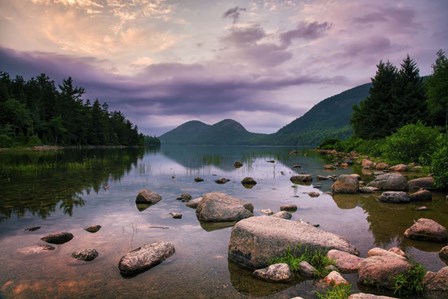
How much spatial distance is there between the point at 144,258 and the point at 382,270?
6143 mm

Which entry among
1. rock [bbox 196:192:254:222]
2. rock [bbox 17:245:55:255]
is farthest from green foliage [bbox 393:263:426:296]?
rock [bbox 17:245:55:255]

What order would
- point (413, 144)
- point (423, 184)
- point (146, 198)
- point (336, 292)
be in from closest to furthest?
point (336, 292) → point (146, 198) → point (423, 184) → point (413, 144)

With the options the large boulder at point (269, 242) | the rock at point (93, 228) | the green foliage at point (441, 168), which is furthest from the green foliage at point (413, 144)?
the rock at point (93, 228)

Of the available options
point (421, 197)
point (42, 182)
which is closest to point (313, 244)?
point (421, 197)

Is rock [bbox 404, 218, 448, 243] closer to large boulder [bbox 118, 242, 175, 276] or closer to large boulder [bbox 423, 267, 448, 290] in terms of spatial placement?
large boulder [bbox 423, 267, 448, 290]

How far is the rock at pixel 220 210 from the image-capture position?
1309 cm

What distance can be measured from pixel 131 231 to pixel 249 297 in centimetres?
631

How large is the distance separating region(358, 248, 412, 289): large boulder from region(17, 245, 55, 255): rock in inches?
364

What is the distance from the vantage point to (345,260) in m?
8.12

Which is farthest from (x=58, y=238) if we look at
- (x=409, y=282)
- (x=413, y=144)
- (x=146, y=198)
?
(x=413, y=144)

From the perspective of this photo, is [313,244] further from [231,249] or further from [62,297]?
[62,297]

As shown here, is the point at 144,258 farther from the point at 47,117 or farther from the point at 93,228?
the point at 47,117

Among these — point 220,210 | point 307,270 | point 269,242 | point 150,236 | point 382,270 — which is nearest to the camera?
point 382,270

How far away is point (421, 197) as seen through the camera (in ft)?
54.9
